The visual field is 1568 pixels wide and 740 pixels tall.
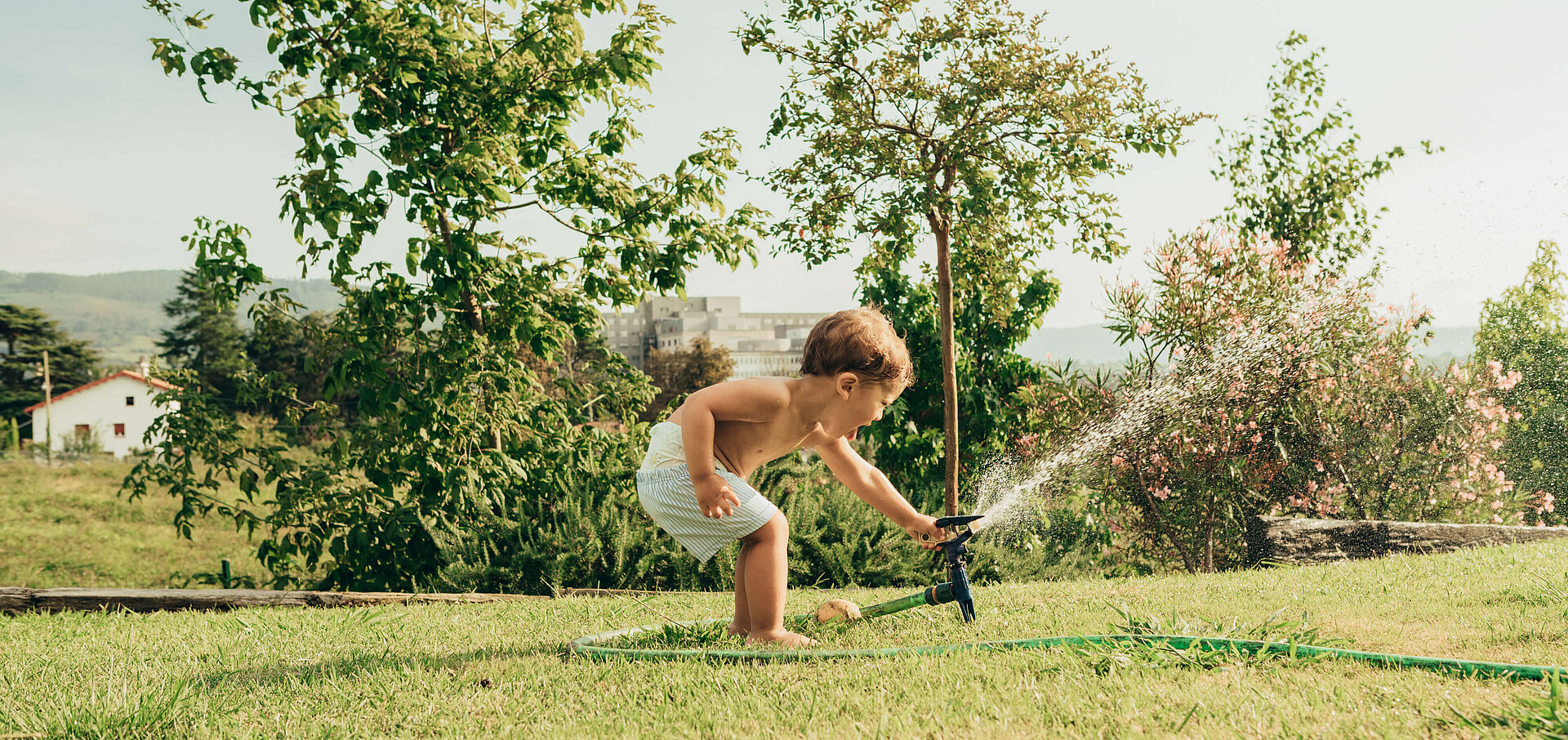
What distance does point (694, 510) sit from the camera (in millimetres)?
2963

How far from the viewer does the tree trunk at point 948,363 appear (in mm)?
5336

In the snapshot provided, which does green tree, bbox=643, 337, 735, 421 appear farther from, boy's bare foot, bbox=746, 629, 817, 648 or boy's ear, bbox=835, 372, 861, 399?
boy's bare foot, bbox=746, 629, 817, 648

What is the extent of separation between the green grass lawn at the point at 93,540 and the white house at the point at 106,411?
3136 cm

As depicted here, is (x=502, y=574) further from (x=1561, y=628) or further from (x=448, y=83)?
(x=1561, y=628)

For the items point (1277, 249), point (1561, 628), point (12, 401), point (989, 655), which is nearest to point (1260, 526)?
point (1277, 249)

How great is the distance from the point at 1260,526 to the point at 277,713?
233 inches

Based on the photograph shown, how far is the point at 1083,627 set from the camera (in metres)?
2.78

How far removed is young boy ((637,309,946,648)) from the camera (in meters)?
2.75

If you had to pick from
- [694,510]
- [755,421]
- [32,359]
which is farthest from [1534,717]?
[32,359]

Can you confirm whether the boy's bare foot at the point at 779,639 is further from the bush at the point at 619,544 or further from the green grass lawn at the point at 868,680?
the bush at the point at 619,544

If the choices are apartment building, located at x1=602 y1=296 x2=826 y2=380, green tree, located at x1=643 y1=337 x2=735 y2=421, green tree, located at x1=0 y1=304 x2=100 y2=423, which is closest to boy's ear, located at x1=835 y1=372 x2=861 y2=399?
green tree, located at x1=643 y1=337 x2=735 y2=421

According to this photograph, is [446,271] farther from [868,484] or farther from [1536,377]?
[1536,377]

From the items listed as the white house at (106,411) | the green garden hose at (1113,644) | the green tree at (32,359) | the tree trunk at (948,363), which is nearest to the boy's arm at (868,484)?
the green garden hose at (1113,644)

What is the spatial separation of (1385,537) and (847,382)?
14.5 feet
